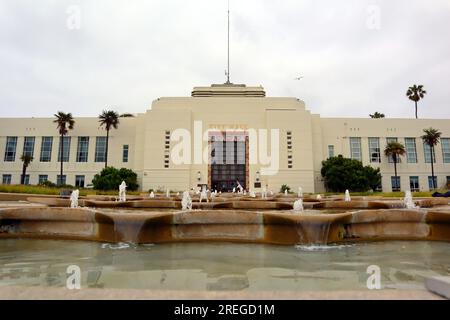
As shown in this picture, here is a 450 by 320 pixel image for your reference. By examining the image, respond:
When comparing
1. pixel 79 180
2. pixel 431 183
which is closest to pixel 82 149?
pixel 79 180

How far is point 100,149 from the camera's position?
4628cm

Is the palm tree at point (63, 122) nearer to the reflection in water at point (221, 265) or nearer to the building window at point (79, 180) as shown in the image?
the building window at point (79, 180)

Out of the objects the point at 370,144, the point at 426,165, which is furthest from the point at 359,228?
the point at 426,165

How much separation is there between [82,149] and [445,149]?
187ft

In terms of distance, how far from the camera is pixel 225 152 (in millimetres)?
44375

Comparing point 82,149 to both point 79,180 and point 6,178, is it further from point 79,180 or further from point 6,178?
point 6,178

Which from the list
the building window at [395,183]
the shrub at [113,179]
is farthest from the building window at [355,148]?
the shrub at [113,179]

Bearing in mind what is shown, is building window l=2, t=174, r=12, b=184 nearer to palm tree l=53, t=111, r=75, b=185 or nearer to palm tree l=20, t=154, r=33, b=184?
palm tree l=20, t=154, r=33, b=184

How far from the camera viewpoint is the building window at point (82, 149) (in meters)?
45.8

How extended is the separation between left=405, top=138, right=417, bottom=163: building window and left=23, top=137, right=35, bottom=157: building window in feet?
192

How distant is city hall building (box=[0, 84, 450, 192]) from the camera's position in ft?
140

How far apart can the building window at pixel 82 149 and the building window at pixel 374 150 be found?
4429cm
